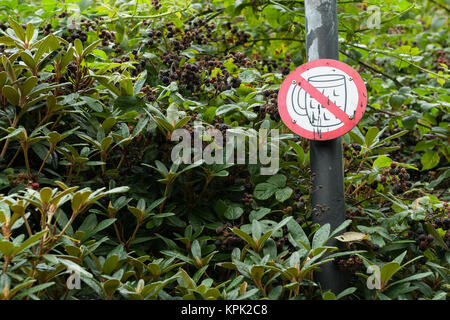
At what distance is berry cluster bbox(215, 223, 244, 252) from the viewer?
152cm

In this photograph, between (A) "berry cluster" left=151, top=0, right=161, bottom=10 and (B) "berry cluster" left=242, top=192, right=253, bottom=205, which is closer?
(B) "berry cluster" left=242, top=192, right=253, bottom=205

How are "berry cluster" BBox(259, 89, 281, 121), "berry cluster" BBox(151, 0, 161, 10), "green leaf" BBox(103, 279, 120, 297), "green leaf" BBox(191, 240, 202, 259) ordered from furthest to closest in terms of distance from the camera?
"berry cluster" BBox(151, 0, 161, 10), "berry cluster" BBox(259, 89, 281, 121), "green leaf" BBox(191, 240, 202, 259), "green leaf" BBox(103, 279, 120, 297)

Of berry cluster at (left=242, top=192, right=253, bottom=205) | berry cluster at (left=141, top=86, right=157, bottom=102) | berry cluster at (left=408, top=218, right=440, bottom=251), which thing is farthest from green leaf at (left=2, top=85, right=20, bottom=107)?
berry cluster at (left=408, top=218, right=440, bottom=251)

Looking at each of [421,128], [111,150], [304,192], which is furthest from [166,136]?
[421,128]

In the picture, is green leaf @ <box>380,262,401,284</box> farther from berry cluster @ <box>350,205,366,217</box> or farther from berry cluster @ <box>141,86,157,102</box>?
berry cluster @ <box>141,86,157,102</box>

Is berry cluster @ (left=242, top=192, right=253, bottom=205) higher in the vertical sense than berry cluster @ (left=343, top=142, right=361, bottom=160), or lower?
lower

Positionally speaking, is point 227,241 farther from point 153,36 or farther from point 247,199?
point 153,36

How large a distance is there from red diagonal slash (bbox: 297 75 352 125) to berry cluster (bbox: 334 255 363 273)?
1.40ft

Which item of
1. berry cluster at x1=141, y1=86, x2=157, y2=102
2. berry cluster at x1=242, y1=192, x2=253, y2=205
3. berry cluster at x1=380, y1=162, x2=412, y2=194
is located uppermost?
berry cluster at x1=141, y1=86, x2=157, y2=102

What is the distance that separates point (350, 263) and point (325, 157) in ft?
1.15

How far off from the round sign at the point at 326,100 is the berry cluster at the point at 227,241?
0.40m

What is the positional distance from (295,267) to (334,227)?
274 mm

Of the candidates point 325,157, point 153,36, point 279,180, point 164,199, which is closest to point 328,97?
point 325,157
